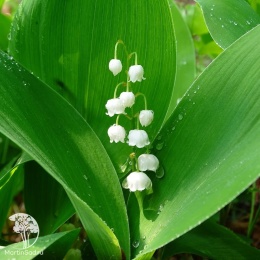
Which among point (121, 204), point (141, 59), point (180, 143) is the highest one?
point (141, 59)

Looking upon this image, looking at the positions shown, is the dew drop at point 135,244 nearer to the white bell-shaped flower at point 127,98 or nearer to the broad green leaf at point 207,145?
the broad green leaf at point 207,145

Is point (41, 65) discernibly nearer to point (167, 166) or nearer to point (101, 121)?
point (101, 121)

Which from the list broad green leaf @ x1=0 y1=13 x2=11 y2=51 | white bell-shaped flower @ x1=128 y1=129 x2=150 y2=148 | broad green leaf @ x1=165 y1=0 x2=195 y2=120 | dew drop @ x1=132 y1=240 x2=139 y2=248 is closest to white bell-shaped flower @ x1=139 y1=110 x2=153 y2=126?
white bell-shaped flower @ x1=128 y1=129 x2=150 y2=148

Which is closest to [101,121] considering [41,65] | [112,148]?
[112,148]

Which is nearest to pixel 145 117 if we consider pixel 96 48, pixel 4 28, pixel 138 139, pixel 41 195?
pixel 138 139

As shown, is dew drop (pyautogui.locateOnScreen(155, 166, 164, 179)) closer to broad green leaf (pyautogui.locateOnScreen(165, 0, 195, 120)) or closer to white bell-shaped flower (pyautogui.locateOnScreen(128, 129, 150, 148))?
white bell-shaped flower (pyautogui.locateOnScreen(128, 129, 150, 148))

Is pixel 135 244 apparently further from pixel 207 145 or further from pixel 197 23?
pixel 197 23
